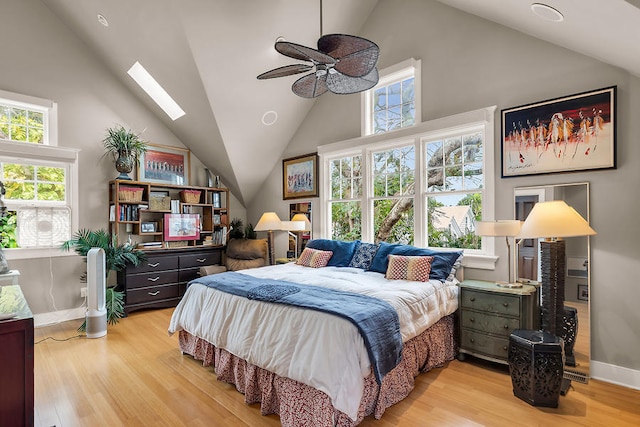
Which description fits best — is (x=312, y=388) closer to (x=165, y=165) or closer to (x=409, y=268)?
(x=409, y=268)

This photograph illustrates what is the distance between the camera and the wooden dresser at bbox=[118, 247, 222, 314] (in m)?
4.58

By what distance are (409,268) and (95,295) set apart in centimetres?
357

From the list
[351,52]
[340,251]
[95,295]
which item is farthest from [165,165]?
[351,52]

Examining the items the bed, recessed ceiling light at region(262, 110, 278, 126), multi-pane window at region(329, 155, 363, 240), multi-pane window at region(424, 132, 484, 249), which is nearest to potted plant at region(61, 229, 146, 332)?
the bed

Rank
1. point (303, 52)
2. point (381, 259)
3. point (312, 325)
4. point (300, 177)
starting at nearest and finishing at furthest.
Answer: point (312, 325)
point (303, 52)
point (381, 259)
point (300, 177)

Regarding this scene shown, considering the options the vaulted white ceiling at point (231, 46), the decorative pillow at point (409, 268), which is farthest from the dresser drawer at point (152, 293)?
the decorative pillow at point (409, 268)

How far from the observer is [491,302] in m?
2.88

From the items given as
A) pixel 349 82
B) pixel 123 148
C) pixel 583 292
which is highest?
pixel 349 82

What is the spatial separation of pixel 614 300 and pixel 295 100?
4.30 meters

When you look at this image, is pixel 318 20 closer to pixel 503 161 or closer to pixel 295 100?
→ pixel 295 100

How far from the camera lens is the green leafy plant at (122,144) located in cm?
466

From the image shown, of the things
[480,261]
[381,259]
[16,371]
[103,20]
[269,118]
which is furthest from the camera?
[269,118]

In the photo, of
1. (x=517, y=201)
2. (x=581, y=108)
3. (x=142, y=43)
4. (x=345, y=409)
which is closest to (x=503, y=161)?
(x=517, y=201)

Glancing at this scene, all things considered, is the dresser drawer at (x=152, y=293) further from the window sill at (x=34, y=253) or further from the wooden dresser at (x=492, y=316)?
the wooden dresser at (x=492, y=316)
